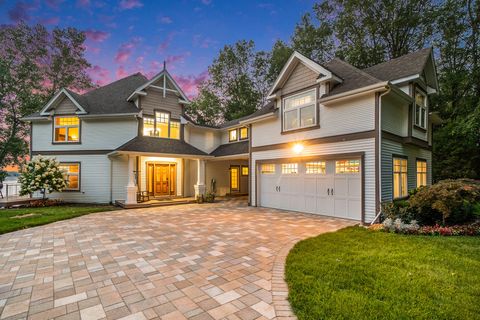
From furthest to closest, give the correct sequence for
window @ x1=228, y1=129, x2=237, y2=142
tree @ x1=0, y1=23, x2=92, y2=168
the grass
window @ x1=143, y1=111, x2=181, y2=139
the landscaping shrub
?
1. tree @ x1=0, y1=23, x2=92, y2=168
2. window @ x1=228, y1=129, x2=237, y2=142
3. window @ x1=143, y1=111, x2=181, y2=139
4. the landscaping shrub
5. the grass

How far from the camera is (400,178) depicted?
8.98m

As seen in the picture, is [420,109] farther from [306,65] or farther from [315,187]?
[315,187]

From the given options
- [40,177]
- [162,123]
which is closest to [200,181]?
[162,123]

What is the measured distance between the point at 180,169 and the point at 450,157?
18.2m

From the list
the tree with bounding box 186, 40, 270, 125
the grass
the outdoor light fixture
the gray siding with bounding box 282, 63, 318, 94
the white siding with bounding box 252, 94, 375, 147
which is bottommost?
the grass

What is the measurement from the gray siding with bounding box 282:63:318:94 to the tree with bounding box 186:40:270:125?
17.5 metres

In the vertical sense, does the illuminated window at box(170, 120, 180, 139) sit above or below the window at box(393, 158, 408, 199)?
above

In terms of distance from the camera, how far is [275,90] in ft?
36.7

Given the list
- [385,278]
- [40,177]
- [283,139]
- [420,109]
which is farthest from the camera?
[40,177]

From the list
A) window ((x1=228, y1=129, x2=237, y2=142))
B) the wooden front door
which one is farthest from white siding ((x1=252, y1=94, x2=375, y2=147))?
the wooden front door

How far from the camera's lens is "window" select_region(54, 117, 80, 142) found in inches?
533

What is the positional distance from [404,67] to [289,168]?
653 centimetres

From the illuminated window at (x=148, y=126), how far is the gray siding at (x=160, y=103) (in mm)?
436

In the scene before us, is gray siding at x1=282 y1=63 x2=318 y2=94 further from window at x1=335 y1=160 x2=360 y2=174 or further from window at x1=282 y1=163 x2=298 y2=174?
window at x1=335 y1=160 x2=360 y2=174
